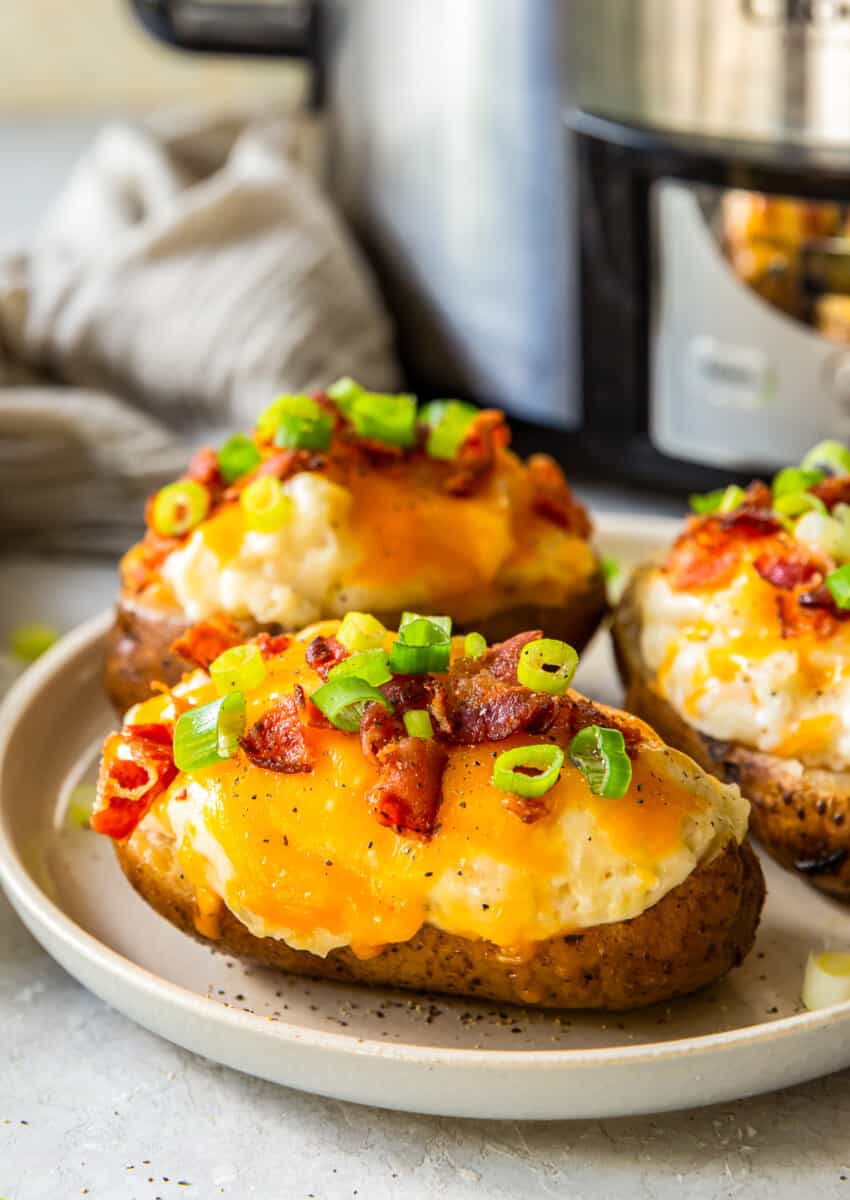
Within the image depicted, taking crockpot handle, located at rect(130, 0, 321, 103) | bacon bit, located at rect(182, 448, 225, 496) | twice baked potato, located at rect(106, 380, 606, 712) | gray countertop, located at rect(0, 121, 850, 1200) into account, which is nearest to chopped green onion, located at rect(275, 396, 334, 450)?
twice baked potato, located at rect(106, 380, 606, 712)

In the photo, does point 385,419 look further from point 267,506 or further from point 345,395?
point 267,506

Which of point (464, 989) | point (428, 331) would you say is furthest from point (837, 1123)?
point (428, 331)

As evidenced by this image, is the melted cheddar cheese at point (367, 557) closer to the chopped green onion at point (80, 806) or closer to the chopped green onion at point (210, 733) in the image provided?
the chopped green onion at point (80, 806)

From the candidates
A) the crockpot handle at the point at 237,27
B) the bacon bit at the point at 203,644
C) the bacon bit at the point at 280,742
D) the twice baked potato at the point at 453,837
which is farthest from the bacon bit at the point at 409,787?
the crockpot handle at the point at 237,27

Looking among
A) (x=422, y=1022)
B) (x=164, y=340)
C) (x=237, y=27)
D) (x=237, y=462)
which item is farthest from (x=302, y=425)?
(x=237, y=27)

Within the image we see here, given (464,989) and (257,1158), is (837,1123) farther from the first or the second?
(257,1158)

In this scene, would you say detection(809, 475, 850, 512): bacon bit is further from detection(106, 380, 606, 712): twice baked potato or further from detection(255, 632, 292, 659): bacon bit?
detection(255, 632, 292, 659): bacon bit
